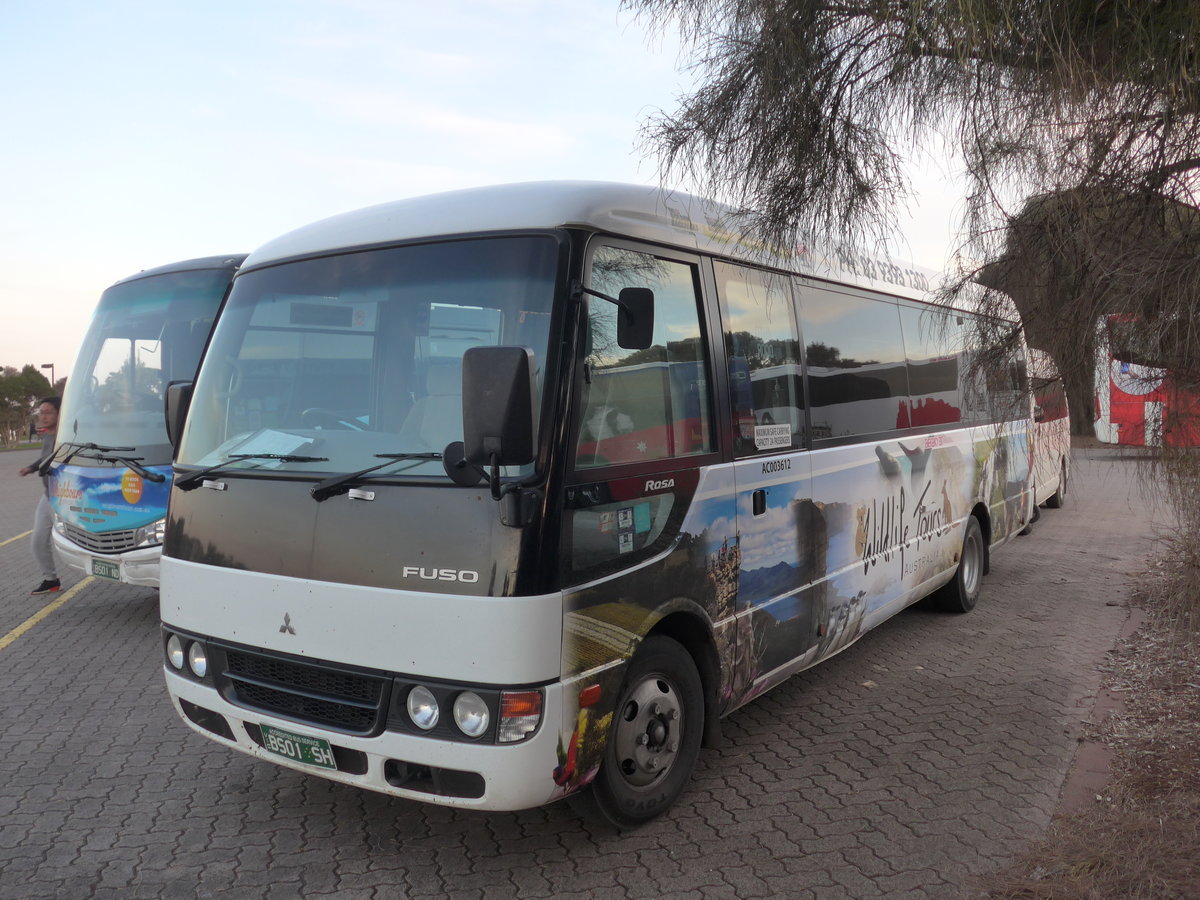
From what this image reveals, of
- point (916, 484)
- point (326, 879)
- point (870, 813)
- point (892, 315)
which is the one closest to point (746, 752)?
point (870, 813)

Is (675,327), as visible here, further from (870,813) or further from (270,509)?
(870,813)

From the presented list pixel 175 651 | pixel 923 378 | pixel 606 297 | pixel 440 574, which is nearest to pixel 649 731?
pixel 440 574

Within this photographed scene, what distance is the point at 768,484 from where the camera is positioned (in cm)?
474

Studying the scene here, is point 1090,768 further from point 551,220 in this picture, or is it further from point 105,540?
point 105,540

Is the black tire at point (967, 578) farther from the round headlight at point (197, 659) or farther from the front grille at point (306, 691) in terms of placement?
the round headlight at point (197, 659)

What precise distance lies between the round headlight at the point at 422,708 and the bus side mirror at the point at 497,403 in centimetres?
92

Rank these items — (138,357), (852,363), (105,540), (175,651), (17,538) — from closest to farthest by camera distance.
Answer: (175,651), (852,363), (105,540), (138,357), (17,538)

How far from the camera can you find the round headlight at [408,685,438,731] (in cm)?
340

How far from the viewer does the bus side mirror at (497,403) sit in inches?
119

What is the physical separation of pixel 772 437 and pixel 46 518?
7.40 metres

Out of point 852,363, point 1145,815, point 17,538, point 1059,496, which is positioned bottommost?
point 1059,496

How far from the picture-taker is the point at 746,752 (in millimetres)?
4969

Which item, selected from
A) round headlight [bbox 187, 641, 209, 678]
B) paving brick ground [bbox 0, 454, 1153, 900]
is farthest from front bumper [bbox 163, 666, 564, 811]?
round headlight [bbox 187, 641, 209, 678]

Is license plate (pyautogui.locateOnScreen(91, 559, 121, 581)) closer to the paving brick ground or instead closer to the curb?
the paving brick ground
